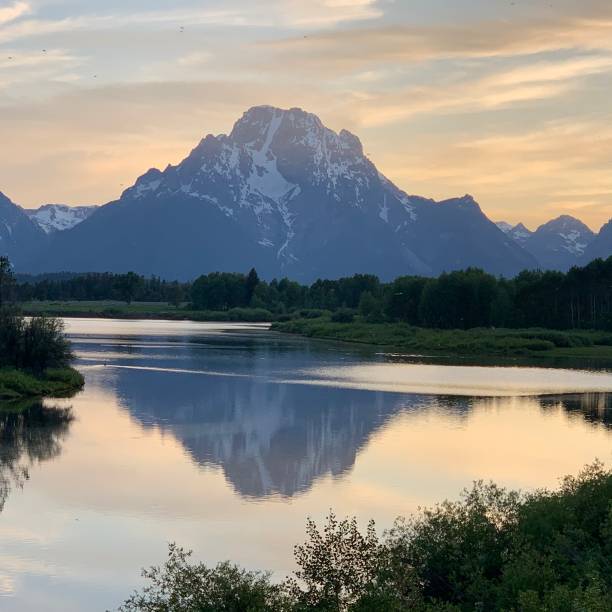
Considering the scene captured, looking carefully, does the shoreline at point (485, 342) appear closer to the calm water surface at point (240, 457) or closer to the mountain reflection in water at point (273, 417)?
the calm water surface at point (240, 457)

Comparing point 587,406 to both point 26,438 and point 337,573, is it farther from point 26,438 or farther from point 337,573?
point 337,573

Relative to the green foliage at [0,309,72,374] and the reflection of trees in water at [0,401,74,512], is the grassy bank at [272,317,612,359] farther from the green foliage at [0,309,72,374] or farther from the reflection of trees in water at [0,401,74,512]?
the reflection of trees in water at [0,401,74,512]

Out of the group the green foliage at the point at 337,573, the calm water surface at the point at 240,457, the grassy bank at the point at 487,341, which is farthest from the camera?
the grassy bank at the point at 487,341

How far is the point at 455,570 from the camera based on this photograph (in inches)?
944

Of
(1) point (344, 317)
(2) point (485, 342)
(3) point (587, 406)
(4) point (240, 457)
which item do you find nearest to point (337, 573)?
(4) point (240, 457)

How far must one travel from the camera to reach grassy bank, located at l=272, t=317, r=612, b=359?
128 m

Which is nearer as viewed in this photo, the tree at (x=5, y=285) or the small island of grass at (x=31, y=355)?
the small island of grass at (x=31, y=355)

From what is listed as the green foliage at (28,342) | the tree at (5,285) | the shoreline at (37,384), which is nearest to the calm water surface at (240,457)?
the shoreline at (37,384)

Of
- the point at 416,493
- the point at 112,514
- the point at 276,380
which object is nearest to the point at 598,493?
the point at 416,493

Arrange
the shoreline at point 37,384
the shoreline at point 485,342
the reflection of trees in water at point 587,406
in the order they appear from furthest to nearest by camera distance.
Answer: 1. the shoreline at point 485,342
2. the shoreline at point 37,384
3. the reflection of trees in water at point 587,406

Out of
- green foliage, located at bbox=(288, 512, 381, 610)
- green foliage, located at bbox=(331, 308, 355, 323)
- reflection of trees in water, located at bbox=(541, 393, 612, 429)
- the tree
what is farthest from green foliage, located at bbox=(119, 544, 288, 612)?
green foliage, located at bbox=(331, 308, 355, 323)

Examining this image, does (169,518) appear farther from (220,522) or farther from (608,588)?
(608,588)

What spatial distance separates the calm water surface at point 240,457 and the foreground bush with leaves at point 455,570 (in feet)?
14.1

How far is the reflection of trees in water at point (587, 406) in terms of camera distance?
62.3 m
